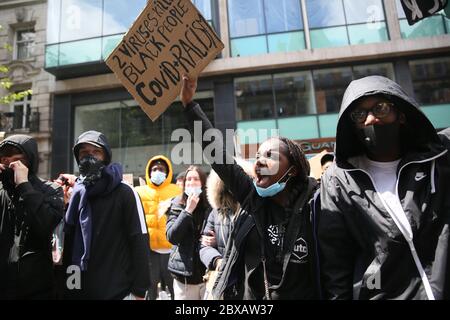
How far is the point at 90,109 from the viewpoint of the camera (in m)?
14.0

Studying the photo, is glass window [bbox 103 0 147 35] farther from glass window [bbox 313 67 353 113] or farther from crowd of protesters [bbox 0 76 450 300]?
crowd of protesters [bbox 0 76 450 300]

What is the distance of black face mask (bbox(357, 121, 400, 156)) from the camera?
5.44ft

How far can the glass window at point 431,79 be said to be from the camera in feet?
40.4

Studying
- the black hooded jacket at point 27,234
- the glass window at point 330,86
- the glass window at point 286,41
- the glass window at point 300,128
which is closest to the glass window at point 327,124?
the glass window at point 300,128

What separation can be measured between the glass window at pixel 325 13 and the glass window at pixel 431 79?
3260 mm

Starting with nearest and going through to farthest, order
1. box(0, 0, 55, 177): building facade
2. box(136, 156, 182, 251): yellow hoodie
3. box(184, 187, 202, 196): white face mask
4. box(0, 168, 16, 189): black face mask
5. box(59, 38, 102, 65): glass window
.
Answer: box(0, 168, 16, 189): black face mask < box(184, 187, 202, 196): white face mask < box(136, 156, 182, 251): yellow hoodie < box(59, 38, 102, 65): glass window < box(0, 0, 55, 177): building facade

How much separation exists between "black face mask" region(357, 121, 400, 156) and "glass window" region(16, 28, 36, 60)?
58.3 ft

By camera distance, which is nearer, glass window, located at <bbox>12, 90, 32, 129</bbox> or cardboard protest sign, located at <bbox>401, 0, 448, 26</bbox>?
cardboard protest sign, located at <bbox>401, 0, 448, 26</bbox>

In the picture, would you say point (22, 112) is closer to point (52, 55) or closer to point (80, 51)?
point (52, 55)

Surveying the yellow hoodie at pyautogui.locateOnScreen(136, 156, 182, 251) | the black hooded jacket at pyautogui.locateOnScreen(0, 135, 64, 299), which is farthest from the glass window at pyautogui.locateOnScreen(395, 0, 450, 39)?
the black hooded jacket at pyautogui.locateOnScreen(0, 135, 64, 299)

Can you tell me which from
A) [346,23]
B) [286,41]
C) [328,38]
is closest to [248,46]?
[286,41]

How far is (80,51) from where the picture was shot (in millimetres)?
12852

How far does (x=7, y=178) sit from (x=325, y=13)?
12594 millimetres

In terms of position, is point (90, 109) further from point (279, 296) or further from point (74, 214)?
point (279, 296)
